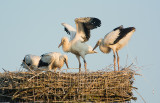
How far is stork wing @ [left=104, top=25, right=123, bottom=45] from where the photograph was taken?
853 cm

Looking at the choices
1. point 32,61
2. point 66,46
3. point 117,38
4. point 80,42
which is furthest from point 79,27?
point 32,61

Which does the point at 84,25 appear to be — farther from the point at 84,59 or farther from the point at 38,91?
the point at 38,91

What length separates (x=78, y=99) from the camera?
5953 mm

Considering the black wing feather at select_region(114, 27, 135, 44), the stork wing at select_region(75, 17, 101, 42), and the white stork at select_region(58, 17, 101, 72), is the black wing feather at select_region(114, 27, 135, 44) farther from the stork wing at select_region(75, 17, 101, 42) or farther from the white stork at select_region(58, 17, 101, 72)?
the white stork at select_region(58, 17, 101, 72)

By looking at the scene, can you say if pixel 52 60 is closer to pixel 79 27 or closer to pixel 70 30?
pixel 70 30

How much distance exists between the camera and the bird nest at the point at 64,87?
19.8 feet

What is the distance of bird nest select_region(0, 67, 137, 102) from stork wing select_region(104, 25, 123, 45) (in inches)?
77.8

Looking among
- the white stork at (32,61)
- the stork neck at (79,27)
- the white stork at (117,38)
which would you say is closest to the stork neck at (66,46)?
the stork neck at (79,27)

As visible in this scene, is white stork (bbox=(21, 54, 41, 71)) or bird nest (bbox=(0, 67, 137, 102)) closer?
bird nest (bbox=(0, 67, 137, 102))

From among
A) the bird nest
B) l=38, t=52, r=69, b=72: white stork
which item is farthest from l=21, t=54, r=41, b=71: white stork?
the bird nest

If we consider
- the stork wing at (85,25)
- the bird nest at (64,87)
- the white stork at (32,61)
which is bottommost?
the bird nest at (64,87)

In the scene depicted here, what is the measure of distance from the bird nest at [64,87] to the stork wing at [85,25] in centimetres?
285

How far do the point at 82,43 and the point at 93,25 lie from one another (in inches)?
30.8

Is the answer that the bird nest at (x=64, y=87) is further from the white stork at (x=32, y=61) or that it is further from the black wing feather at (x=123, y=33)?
the white stork at (x=32, y=61)
